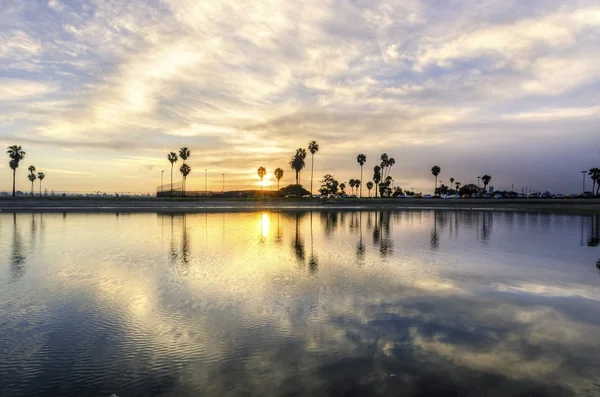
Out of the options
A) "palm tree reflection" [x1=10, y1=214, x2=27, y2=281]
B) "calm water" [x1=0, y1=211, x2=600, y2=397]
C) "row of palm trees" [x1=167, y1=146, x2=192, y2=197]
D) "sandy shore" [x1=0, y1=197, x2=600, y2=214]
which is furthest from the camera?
"row of palm trees" [x1=167, y1=146, x2=192, y2=197]

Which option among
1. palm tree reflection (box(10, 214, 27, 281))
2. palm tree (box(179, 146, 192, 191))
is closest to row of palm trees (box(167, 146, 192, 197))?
palm tree (box(179, 146, 192, 191))

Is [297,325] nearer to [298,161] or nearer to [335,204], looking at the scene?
[335,204]

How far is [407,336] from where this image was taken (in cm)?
1079

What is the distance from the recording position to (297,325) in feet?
38.2

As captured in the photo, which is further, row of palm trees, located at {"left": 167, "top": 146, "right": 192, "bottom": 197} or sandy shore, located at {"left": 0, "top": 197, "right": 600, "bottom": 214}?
row of palm trees, located at {"left": 167, "top": 146, "right": 192, "bottom": 197}

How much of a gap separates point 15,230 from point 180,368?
39.3 metres

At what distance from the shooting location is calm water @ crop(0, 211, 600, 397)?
8203 mm

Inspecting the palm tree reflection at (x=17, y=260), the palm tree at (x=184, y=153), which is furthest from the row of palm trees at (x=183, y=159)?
the palm tree reflection at (x=17, y=260)

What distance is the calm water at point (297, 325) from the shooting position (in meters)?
8.20

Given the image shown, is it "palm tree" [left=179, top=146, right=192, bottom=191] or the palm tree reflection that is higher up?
"palm tree" [left=179, top=146, right=192, bottom=191]

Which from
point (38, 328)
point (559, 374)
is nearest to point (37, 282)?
point (38, 328)

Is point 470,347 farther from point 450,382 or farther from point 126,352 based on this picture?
point 126,352

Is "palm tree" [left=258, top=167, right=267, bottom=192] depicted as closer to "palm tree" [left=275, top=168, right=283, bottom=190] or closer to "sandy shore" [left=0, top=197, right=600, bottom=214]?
"palm tree" [left=275, top=168, right=283, bottom=190]

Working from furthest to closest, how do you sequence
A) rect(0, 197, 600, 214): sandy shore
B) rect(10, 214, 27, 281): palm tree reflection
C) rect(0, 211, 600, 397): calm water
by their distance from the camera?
rect(0, 197, 600, 214): sandy shore
rect(10, 214, 27, 281): palm tree reflection
rect(0, 211, 600, 397): calm water
